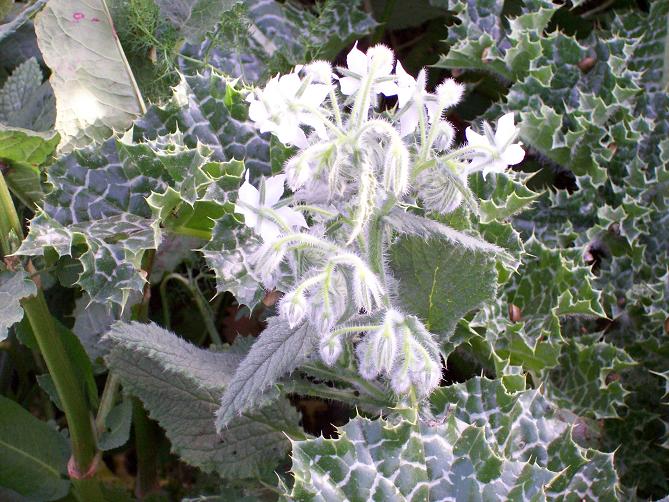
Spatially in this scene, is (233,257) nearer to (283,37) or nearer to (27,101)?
(27,101)

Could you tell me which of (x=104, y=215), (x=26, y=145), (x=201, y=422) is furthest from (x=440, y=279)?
(x=26, y=145)

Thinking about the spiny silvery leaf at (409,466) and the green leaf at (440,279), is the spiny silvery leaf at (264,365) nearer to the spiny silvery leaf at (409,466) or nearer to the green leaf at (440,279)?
the spiny silvery leaf at (409,466)

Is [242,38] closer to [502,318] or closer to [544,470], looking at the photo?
[502,318]

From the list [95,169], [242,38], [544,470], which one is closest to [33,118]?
[95,169]

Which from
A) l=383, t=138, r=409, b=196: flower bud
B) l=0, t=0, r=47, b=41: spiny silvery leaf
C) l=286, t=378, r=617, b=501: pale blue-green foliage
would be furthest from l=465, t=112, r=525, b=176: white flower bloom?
l=0, t=0, r=47, b=41: spiny silvery leaf

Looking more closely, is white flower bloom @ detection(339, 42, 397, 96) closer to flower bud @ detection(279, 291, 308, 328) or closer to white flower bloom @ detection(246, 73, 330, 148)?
white flower bloom @ detection(246, 73, 330, 148)
